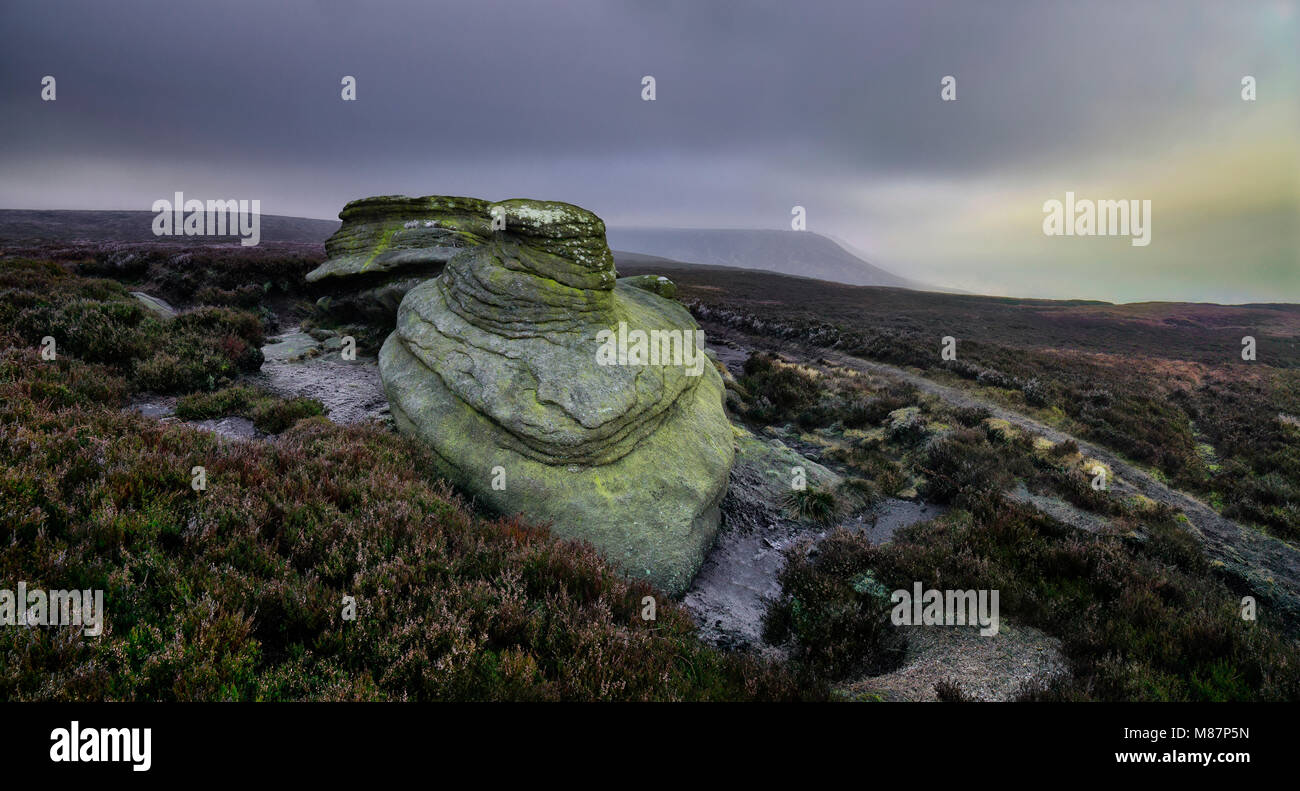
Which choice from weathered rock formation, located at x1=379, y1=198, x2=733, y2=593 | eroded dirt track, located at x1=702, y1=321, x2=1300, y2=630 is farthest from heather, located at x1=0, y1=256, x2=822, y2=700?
eroded dirt track, located at x1=702, y1=321, x2=1300, y2=630

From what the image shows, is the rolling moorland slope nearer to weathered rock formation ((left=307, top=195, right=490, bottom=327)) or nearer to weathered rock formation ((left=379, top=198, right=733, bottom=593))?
weathered rock formation ((left=379, top=198, right=733, bottom=593))

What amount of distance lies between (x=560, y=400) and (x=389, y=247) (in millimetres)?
11759

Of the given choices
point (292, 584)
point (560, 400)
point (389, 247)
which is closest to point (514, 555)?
point (292, 584)

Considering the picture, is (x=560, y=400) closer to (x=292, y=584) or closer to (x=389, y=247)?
(x=292, y=584)

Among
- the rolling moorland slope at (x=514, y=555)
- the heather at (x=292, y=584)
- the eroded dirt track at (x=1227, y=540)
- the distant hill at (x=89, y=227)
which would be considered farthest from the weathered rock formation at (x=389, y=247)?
the distant hill at (x=89, y=227)

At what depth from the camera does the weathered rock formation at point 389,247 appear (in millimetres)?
14398

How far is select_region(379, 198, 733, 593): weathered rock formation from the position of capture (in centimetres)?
732

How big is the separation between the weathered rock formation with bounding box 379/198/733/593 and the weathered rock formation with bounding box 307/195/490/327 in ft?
12.6

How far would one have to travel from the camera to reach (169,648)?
9.51 ft

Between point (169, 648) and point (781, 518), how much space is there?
881 centimetres

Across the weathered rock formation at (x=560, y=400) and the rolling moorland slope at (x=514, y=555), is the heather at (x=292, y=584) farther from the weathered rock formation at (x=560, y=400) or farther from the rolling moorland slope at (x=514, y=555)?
the weathered rock formation at (x=560, y=400)

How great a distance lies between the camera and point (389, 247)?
15.6m
